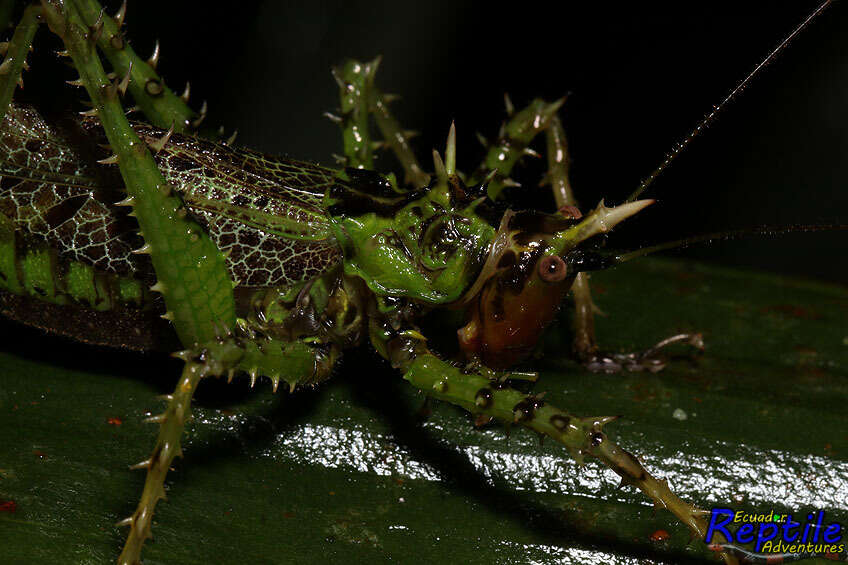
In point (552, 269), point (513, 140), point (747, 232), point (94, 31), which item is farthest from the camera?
point (513, 140)

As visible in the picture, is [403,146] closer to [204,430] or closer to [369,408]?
[369,408]

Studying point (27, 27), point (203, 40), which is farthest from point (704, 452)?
point (203, 40)

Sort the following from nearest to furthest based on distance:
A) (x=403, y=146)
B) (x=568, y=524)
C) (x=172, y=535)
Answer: (x=172, y=535)
(x=568, y=524)
(x=403, y=146)

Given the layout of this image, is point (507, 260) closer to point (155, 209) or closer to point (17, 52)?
point (155, 209)

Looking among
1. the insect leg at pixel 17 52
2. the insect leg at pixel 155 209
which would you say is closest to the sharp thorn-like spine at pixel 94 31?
the insect leg at pixel 155 209

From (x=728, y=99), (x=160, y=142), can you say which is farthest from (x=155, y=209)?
(x=728, y=99)

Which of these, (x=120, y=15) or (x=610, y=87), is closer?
(x=120, y=15)

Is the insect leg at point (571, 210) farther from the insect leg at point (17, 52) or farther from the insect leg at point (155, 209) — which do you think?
the insect leg at point (17, 52)
